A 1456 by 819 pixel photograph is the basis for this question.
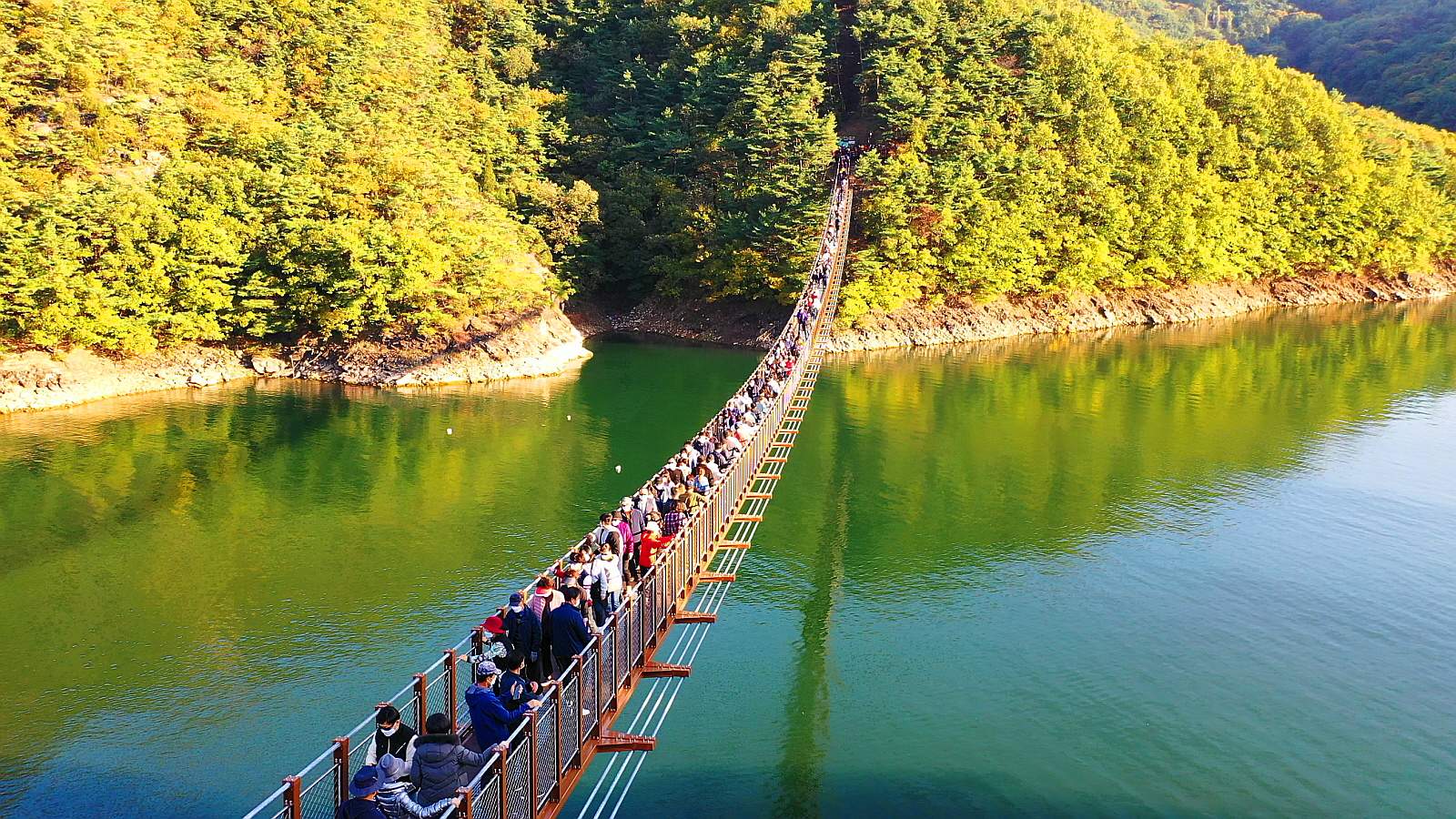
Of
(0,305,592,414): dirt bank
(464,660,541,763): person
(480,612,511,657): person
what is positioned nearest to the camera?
(464,660,541,763): person

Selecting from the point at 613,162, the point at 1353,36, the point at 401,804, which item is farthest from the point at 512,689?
the point at 1353,36

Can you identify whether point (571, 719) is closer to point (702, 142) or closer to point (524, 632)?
point (524, 632)

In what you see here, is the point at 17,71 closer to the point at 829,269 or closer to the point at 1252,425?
the point at 829,269

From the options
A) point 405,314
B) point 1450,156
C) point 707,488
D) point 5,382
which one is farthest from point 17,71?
point 1450,156

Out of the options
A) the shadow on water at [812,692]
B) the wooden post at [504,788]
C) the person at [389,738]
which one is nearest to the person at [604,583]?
the wooden post at [504,788]

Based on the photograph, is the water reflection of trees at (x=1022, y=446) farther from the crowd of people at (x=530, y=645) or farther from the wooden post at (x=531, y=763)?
the wooden post at (x=531, y=763)

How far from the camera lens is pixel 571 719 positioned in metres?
8.07

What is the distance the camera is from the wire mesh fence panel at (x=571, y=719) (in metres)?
7.88

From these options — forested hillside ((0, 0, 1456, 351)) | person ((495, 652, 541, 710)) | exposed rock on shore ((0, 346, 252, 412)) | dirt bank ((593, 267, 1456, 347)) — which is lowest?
person ((495, 652, 541, 710))

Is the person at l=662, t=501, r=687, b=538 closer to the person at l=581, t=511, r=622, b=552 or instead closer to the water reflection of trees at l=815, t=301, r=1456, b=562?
the person at l=581, t=511, r=622, b=552

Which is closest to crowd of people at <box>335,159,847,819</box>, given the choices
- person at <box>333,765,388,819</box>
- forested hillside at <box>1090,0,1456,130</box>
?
person at <box>333,765,388,819</box>

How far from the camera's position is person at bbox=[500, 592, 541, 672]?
8414mm

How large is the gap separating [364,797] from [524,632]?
2.33m

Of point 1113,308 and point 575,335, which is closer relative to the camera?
point 575,335
